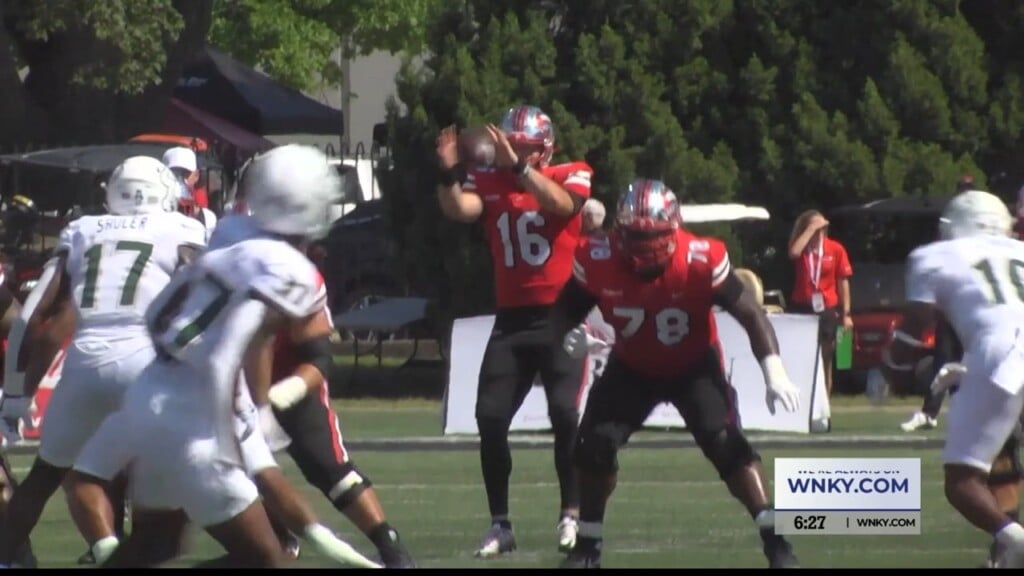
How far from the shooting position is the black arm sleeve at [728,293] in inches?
360

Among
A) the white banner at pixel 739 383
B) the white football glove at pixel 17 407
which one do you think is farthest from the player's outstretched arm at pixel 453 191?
the white banner at pixel 739 383

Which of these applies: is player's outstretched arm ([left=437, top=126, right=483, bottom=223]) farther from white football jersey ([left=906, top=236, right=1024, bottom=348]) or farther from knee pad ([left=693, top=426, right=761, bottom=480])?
white football jersey ([left=906, top=236, right=1024, bottom=348])

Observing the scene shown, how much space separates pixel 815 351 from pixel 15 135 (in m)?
13.5

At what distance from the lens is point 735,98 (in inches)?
845

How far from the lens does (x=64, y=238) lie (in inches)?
381

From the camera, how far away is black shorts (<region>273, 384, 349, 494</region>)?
9.27 m

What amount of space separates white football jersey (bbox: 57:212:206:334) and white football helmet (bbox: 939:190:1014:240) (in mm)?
3060

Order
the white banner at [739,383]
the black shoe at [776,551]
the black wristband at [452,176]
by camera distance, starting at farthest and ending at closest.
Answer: the white banner at [739,383]
the black wristband at [452,176]
the black shoe at [776,551]

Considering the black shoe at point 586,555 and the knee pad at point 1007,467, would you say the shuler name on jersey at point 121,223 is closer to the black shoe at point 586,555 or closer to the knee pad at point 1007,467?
the black shoe at point 586,555

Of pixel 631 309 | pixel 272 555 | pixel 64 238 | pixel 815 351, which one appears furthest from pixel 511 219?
pixel 815 351

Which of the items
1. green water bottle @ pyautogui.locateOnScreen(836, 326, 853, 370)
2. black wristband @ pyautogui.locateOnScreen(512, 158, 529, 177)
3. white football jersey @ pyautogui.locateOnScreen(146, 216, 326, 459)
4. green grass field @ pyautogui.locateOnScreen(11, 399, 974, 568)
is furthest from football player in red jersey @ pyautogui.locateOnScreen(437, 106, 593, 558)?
green water bottle @ pyautogui.locateOnScreen(836, 326, 853, 370)

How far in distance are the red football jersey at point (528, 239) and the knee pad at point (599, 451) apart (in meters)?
1.17

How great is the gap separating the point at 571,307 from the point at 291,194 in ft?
7.34

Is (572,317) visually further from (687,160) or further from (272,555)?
(687,160)
